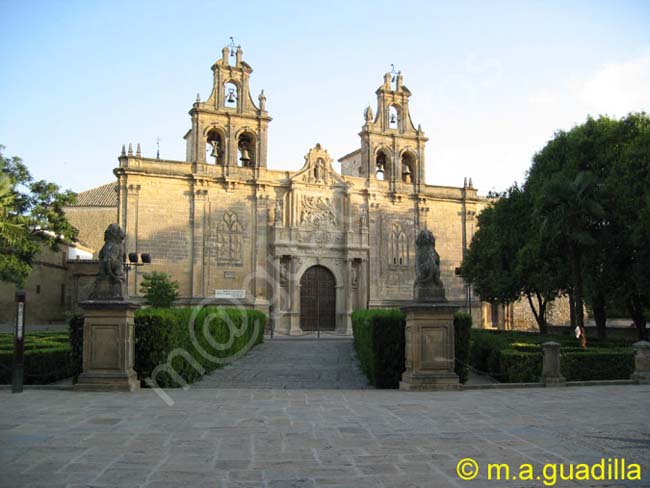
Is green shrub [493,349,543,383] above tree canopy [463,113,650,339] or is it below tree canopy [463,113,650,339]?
below

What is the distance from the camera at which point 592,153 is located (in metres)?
26.2

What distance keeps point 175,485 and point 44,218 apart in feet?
88.0

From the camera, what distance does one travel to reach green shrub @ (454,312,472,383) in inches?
518

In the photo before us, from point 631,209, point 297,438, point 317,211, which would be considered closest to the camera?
point 297,438

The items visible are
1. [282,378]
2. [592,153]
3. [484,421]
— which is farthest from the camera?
[592,153]

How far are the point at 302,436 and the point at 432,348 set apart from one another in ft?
17.8

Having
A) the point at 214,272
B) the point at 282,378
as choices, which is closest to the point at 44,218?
the point at 214,272

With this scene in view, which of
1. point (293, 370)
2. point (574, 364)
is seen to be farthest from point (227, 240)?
point (574, 364)

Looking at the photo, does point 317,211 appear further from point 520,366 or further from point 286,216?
point 520,366

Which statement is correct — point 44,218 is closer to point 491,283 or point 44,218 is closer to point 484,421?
point 491,283

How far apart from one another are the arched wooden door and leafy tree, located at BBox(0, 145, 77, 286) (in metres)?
13.2

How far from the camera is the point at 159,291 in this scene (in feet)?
98.2

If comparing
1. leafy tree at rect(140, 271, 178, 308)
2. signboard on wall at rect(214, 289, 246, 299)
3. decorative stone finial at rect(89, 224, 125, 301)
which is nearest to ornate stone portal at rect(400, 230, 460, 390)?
decorative stone finial at rect(89, 224, 125, 301)

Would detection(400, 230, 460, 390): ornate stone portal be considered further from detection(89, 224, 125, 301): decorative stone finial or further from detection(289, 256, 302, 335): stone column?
detection(289, 256, 302, 335): stone column
